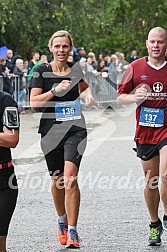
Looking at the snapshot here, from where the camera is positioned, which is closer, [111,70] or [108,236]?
[108,236]

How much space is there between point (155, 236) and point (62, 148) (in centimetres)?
123

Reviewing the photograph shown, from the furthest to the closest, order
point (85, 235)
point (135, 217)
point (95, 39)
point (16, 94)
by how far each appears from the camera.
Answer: point (95, 39) < point (16, 94) < point (135, 217) < point (85, 235)

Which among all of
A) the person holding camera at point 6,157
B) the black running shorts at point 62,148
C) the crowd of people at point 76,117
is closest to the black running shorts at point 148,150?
the crowd of people at point 76,117

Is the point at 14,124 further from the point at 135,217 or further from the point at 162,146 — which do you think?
the point at 135,217

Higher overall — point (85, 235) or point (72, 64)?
point (72, 64)

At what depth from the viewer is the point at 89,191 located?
9680 millimetres

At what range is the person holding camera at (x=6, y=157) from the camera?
522cm

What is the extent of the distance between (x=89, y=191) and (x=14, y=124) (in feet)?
15.0

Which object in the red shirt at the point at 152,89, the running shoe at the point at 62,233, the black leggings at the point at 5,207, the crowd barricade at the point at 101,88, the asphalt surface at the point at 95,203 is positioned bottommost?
the crowd barricade at the point at 101,88

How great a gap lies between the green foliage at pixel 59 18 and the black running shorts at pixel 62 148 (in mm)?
18895

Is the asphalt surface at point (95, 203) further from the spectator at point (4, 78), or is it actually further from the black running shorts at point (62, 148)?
the spectator at point (4, 78)

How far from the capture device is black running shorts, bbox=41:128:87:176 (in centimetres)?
679

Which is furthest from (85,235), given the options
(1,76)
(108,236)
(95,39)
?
(95,39)

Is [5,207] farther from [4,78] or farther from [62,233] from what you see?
[4,78]
